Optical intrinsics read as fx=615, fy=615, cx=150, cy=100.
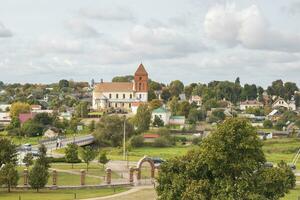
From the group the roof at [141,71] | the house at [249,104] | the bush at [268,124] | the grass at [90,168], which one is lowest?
the grass at [90,168]

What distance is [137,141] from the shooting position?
3204 inches

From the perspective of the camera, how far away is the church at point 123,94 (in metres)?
137

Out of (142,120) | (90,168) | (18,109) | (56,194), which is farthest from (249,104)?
(56,194)

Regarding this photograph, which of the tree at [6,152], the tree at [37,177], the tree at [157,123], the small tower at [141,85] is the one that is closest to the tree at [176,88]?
the small tower at [141,85]

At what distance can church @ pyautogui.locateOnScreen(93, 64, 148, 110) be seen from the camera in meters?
137

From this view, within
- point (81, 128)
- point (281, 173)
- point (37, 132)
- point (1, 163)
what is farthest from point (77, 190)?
point (81, 128)

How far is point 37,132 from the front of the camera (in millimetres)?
92938

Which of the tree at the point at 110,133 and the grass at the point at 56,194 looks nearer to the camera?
the grass at the point at 56,194

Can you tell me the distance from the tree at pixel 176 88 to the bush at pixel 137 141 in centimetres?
8250

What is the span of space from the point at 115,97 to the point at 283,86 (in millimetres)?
54989

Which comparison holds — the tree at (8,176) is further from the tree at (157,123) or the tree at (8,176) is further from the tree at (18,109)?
the tree at (18,109)

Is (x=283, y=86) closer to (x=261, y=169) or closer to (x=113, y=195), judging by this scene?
Result: (x=113, y=195)

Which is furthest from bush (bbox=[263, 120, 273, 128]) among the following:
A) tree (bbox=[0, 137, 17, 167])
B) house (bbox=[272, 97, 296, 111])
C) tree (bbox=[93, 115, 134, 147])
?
tree (bbox=[0, 137, 17, 167])

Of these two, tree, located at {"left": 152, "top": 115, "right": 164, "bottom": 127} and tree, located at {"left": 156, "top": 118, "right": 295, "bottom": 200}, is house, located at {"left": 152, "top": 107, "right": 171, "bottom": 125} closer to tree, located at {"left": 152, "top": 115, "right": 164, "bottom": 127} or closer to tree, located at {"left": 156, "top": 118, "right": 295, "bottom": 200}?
tree, located at {"left": 152, "top": 115, "right": 164, "bottom": 127}
